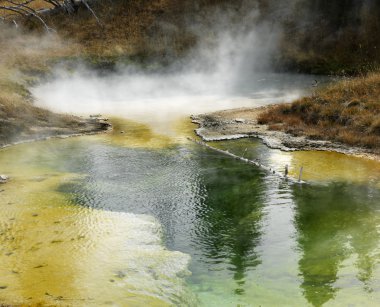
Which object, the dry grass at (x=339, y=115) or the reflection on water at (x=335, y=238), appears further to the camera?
the dry grass at (x=339, y=115)

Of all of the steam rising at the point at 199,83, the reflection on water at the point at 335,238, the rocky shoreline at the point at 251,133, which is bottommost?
the reflection on water at the point at 335,238

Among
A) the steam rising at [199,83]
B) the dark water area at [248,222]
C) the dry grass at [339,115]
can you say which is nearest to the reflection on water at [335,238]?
the dark water area at [248,222]

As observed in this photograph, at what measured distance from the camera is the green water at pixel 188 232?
960 centimetres

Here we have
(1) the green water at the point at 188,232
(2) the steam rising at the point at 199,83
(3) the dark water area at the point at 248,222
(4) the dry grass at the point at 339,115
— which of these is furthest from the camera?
(2) the steam rising at the point at 199,83

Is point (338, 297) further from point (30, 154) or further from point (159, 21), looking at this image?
point (159, 21)

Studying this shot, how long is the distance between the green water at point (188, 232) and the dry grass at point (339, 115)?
2.75m

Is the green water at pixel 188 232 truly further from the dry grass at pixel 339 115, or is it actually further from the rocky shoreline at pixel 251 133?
the dry grass at pixel 339 115

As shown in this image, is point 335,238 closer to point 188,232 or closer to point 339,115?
point 188,232

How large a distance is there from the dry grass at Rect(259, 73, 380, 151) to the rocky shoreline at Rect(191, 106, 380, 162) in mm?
603

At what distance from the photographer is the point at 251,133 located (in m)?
24.4

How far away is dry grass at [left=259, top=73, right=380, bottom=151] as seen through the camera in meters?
21.3

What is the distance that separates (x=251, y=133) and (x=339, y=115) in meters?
4.68

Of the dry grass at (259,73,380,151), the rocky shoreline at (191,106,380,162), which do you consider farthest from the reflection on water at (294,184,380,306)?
the dry grass at (259,73,380,151)

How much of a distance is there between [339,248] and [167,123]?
17773mm
